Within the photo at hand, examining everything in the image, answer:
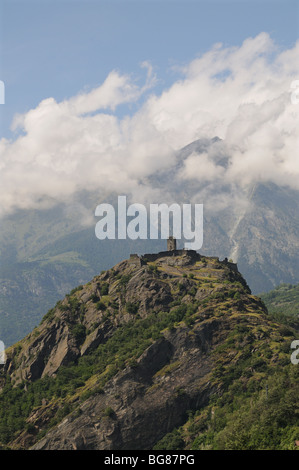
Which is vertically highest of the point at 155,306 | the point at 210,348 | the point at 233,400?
the point at 155,306

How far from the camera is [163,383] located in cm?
16938

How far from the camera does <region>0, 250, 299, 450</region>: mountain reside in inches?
6117

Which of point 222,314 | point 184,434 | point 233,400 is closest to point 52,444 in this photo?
point 184,434

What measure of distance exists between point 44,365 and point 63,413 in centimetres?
3293

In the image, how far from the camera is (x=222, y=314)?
185 meters

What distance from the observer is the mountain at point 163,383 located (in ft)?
510

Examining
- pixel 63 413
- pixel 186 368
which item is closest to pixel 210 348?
pixel 186 368

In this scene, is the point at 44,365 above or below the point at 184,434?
above

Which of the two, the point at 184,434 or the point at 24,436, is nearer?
the point at 184,434

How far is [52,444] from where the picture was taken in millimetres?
158500
